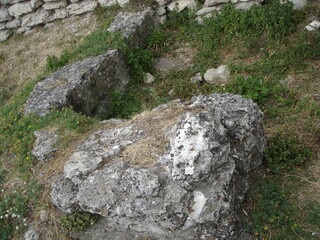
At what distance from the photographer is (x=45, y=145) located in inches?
203

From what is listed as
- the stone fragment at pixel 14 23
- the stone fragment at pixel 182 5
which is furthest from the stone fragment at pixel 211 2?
the stone fragment at pixel 14 23

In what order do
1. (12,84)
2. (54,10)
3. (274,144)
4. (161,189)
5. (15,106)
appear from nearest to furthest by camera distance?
(161,189)
(274,144)
(15,106)
(12,84)
(54,10)

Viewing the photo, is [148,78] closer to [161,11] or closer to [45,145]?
[161,11]

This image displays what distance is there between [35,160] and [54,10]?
269 inches

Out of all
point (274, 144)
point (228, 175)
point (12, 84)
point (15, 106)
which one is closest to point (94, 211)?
point (228, 175)

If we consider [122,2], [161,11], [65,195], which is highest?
[122,2]

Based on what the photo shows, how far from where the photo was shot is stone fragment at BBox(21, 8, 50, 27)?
10383mm

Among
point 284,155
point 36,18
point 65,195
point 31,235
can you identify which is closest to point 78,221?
point 65,195

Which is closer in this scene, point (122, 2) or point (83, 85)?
point (83, 85)

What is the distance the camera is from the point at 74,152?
15.9ft

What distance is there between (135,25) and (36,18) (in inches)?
152

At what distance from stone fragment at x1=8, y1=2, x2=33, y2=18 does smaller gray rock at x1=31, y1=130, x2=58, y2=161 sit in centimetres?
Answer: 649

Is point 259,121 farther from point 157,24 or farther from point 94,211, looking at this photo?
point 157,24

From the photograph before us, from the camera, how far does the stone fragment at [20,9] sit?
1029 centimetres
